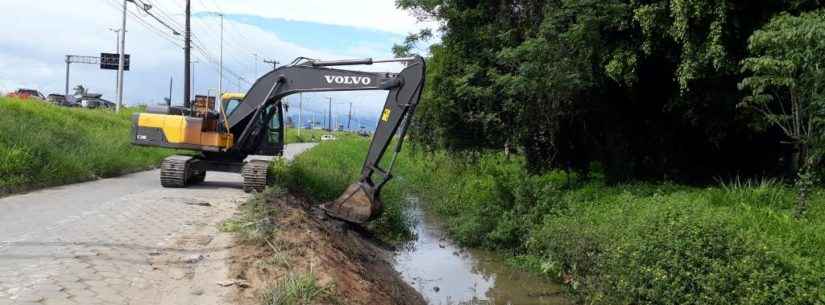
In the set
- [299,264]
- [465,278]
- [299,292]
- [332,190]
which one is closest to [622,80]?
[465,278]

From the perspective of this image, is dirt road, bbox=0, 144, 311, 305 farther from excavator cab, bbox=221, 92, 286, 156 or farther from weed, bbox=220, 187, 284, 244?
excavator cab, bbox=221, 92, 286, 156

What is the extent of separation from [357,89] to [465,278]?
383 cm

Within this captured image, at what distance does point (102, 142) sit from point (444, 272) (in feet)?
39.1

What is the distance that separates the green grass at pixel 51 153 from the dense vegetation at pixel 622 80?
7642mm

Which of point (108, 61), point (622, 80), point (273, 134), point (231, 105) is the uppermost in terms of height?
point (108, 61)

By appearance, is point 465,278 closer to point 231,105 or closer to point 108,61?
point 231,105

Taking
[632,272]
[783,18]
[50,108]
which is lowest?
[632,272]

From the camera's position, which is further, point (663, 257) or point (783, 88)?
point (783, 88)

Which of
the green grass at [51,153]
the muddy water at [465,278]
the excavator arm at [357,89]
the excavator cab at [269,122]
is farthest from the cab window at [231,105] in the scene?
the muddy water at [465,278]

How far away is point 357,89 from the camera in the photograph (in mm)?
13227

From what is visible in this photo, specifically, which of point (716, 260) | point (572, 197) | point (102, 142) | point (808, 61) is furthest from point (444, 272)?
point (102, 142)

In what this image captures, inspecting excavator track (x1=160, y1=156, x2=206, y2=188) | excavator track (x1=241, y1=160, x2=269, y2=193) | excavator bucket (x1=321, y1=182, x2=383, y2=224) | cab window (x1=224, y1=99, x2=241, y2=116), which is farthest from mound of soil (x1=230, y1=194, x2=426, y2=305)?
cab window (x1=224, y1=99, x2=241, y2=116)

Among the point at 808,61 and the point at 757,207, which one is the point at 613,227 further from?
the point at 808,61

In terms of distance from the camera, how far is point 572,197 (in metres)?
14.3
